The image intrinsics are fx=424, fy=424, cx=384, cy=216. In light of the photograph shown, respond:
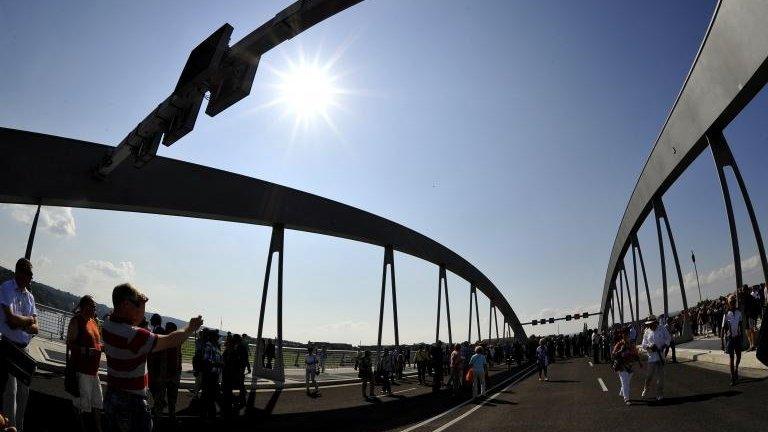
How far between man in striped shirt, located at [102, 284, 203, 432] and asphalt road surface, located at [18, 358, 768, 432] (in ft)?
16.8

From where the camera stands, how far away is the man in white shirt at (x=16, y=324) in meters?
4.39

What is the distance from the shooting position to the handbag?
4.26 m

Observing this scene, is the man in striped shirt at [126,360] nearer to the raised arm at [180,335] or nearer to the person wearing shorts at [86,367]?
the raised arm at [180,335]

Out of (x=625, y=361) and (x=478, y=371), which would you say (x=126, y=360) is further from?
(x=478, y=371)

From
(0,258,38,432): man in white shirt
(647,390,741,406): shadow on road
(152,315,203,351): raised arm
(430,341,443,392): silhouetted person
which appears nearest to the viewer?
(152,315,203,351): raised arm

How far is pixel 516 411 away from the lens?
941 cm

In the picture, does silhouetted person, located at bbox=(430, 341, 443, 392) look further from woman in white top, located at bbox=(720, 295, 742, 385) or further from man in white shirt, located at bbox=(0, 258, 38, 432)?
man in white shirt, located at bbox=(0, 258, 38, 432)

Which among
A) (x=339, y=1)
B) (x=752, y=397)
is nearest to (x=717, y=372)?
(x=752, y=397)

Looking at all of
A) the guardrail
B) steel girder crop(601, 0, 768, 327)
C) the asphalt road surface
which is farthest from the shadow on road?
the guardrail

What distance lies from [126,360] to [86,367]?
230 centimetres

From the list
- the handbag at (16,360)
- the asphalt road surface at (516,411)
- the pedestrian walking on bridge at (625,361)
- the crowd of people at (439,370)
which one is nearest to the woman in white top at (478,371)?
the crowd of people at (439,370)

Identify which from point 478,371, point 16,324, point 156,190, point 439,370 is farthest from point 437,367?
A: point 16,324

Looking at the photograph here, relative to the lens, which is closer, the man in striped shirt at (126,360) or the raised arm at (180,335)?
the raised arm at (180,335)

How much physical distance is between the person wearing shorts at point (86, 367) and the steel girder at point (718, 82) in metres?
14.0
